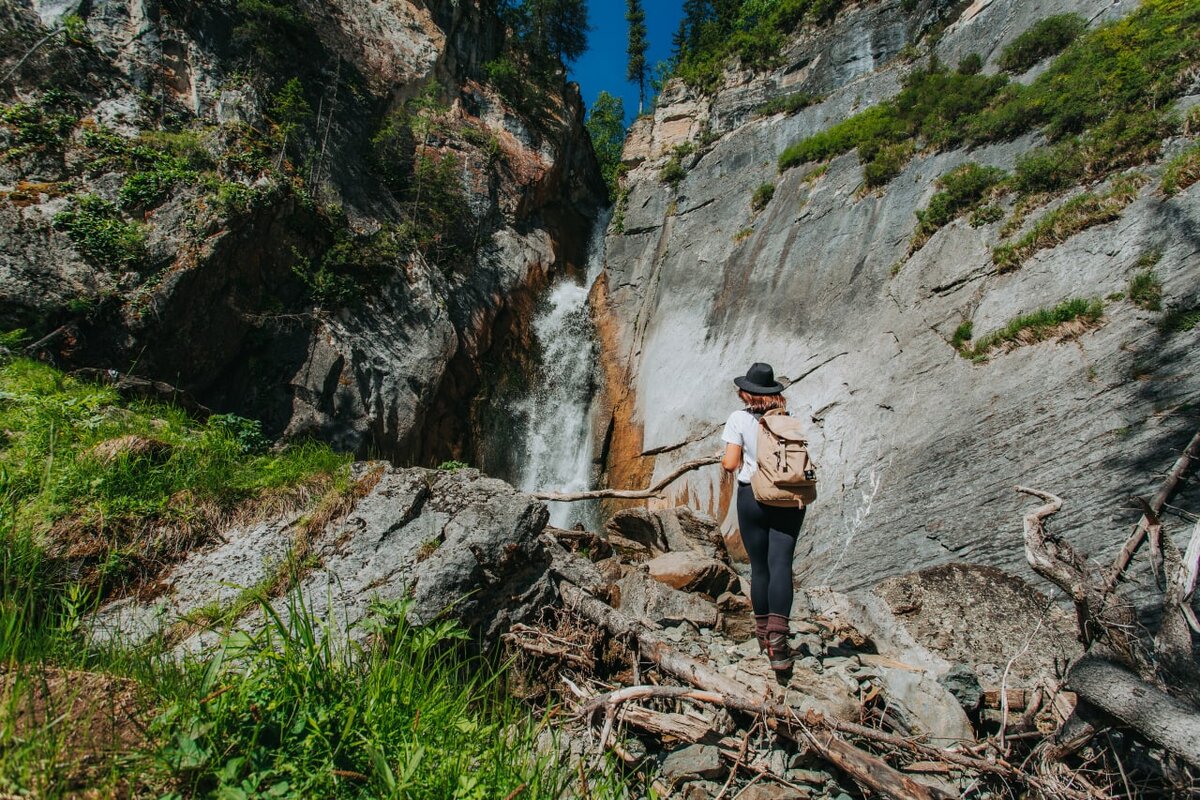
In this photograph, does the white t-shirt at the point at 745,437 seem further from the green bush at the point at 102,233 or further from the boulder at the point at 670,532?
the green bush at the point at 102,233

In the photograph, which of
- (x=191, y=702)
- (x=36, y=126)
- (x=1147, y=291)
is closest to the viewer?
(x=191, y=702)

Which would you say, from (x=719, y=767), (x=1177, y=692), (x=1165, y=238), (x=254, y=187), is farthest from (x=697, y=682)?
(x=254, y=187)

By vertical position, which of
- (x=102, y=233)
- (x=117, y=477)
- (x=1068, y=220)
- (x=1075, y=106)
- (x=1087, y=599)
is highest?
(x=1075, y=106)

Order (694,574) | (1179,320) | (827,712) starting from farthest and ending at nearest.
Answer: (694,574) → (1179,320) → (827,712)

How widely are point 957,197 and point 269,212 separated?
13445mm

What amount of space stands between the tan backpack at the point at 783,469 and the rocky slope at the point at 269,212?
7.65 meters

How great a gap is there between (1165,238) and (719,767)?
843 centimetres

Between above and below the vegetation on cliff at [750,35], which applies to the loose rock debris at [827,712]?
below

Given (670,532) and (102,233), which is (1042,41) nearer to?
(670,532)

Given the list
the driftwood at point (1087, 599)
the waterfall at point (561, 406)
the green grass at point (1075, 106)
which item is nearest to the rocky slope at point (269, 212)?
the waterfall at point (561, 406)

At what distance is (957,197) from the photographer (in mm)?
10602

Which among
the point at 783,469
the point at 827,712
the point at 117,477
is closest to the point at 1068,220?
the point at 783,469

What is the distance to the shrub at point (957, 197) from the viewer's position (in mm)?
10375

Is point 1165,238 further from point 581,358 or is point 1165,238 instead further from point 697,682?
point 581,358
